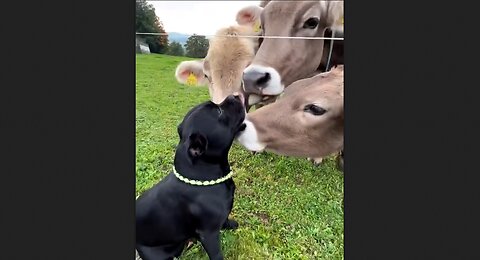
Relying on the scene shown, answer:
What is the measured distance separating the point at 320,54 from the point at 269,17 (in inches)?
12.8

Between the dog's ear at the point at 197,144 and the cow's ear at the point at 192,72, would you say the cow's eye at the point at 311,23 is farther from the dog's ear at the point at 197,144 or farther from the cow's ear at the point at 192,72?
the dog's ear at the point at 197,144

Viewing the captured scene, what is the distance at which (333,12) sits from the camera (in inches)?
114

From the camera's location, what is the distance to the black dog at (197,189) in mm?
2840

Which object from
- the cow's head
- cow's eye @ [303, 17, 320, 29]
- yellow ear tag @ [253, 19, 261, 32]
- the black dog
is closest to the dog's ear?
the black dog

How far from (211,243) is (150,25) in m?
1.19

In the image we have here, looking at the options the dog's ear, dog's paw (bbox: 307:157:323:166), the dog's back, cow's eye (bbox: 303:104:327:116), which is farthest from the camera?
dog's paw (bbox: 307:157:323:166)

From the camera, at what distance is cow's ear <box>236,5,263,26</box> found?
2.94 meters

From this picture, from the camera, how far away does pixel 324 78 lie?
302cm

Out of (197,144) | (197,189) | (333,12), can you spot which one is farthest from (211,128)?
(333,12)

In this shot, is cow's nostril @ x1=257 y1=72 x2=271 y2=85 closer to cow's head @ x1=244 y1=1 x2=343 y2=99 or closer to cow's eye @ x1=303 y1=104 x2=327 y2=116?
cow's head @ x1=244 y1=1 x2=343 y2=99

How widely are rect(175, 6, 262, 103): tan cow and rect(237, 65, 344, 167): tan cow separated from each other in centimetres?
21

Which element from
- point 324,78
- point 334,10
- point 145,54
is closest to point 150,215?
point 145,54

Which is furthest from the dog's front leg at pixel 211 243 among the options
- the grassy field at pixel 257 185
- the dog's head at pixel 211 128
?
the dog's head at pixel 211 128

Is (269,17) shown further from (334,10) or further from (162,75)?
(162,75)
